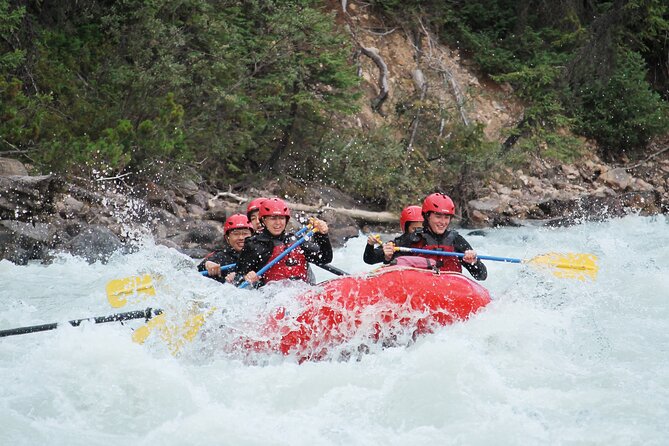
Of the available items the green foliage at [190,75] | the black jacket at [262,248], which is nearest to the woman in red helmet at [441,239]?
the black jacket at [262,248]

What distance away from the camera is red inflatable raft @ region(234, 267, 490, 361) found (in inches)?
241

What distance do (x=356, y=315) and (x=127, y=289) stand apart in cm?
Result: 205

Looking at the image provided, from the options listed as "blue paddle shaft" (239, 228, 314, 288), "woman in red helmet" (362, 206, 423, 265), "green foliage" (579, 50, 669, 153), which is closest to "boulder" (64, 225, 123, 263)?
"woman in red helmet" (362, 206, 423, 265)

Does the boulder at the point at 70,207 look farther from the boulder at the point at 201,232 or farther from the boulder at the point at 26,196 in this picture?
the boulder at the point at 201,232

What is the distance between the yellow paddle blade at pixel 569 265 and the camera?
719cm

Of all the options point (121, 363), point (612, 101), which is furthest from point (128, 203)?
point (612, 101)

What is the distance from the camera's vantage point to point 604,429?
16.3 feet

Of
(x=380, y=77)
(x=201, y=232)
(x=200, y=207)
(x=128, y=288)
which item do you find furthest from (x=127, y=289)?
(x=380, y=77)

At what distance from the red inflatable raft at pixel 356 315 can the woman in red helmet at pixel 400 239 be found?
0.86 meters

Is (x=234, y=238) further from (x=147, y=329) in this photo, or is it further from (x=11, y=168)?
(x=11, y=168)

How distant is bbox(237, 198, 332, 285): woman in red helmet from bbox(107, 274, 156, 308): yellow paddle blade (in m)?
0.82

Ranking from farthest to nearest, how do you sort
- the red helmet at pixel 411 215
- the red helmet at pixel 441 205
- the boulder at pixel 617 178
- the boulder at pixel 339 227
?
the boulder at pixel 617 178
the boulder at pixel 339 227
the red helmet at pixel 411 215
the red helmet at pixel 441 205

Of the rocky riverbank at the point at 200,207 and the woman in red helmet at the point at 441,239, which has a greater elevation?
the woman in red helmet at the point at 441,239

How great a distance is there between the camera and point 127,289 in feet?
22.6
